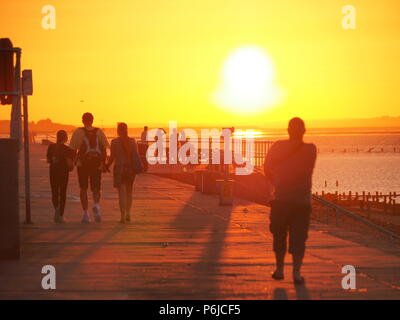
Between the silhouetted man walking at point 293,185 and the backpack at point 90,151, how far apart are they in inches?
220

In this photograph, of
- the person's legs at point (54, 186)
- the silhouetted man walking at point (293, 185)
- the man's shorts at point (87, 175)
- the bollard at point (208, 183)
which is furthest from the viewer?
the bollard at point (208, 183)

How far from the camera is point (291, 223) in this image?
9.54m

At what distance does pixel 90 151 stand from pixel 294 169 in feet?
19.2

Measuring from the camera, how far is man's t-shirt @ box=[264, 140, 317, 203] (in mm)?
9391

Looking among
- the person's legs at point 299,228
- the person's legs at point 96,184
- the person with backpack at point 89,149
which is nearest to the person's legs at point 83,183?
the person with backpack at point 89,149

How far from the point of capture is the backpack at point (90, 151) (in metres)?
14.5

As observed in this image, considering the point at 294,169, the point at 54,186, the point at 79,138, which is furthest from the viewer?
the point at 54,186

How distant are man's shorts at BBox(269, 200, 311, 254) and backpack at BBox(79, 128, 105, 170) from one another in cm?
560

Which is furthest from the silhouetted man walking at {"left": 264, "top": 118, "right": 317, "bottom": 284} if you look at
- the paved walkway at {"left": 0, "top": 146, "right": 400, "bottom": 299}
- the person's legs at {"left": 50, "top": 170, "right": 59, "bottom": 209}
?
the person's legs at {"left": 50, "top": 170, "right": 59, "bottom": 209}

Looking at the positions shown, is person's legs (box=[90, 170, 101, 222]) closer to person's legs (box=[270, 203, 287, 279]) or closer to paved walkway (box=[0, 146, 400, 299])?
paved walkway (box=[0, 146, 400, 299])

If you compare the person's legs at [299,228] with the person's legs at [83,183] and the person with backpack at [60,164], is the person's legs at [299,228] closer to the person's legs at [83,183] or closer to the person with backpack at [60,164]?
the person's legs at [83,183]

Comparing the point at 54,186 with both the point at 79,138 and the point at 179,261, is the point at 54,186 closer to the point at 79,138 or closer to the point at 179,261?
the point at 79,138

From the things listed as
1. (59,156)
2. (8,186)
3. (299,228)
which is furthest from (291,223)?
(59,156)
